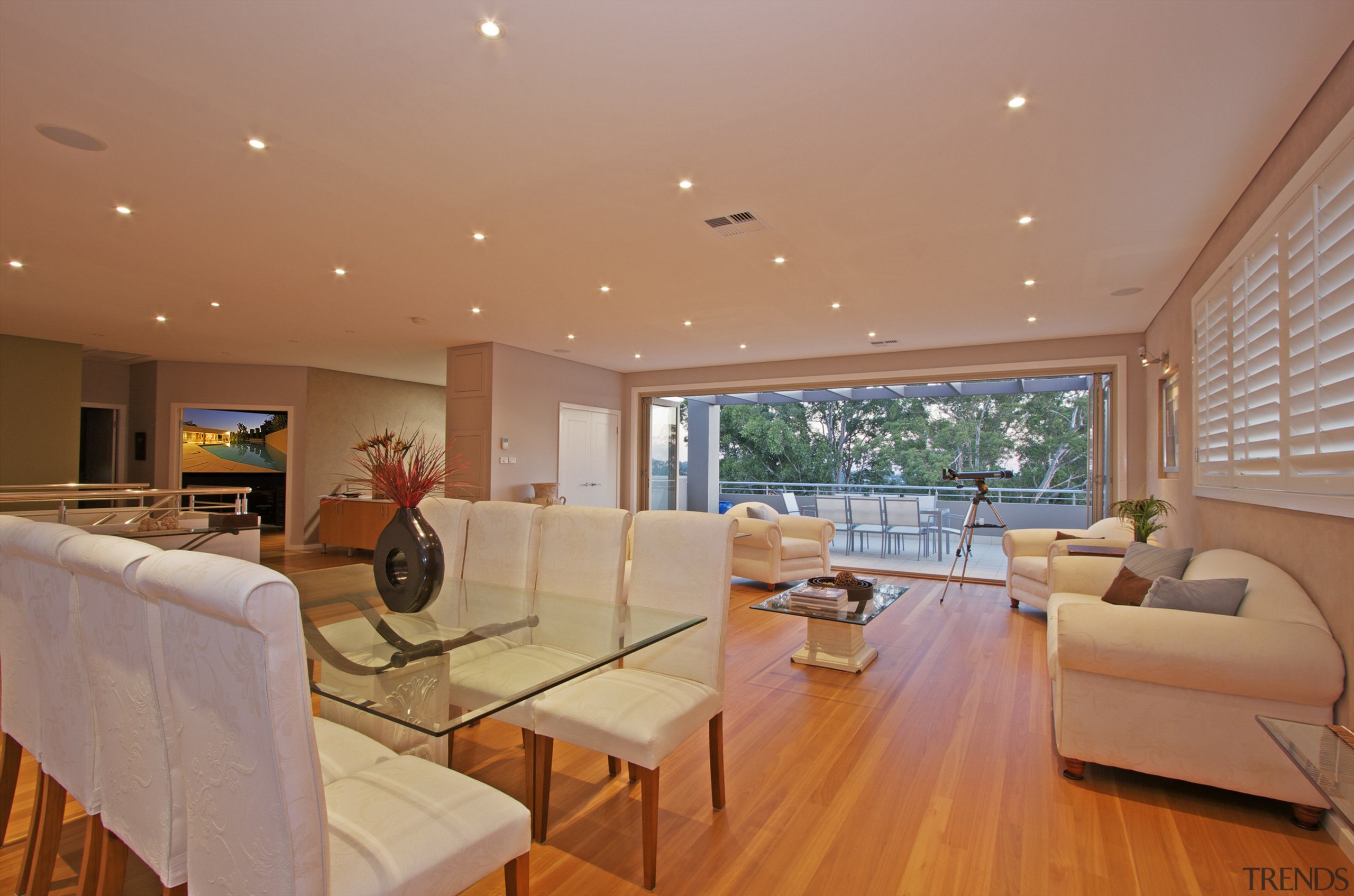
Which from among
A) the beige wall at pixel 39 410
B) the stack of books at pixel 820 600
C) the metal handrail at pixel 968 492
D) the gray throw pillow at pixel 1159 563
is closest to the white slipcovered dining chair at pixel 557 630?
the stack of books at pixel 820 600

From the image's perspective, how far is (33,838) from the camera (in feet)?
5.59

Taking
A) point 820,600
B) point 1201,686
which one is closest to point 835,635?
point 820,600

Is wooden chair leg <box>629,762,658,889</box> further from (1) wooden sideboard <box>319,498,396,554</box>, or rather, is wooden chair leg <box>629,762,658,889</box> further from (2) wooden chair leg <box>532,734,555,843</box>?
(1) wooden sideboard <box>319,498,396,554</box>

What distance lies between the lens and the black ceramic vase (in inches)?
87.0

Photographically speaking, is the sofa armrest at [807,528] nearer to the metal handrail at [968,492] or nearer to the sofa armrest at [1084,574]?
the sofa armrest at [1084,574]

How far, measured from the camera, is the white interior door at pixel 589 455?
818cm

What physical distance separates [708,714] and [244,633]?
1527mm

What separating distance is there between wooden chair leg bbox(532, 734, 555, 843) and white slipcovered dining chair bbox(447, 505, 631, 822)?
0.07ft

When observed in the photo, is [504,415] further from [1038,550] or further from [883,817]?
[883,817]

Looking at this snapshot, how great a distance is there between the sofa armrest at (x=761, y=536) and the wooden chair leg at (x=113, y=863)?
15.9ft

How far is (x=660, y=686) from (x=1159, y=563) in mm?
2994

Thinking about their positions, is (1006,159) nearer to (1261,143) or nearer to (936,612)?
(1261,143)

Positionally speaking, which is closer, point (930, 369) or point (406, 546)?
point (406, 546)

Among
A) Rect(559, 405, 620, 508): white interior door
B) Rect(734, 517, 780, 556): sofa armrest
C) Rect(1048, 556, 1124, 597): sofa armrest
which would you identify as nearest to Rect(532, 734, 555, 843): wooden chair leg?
Rect(1048, 556, 1124, 597): sofa armrest
